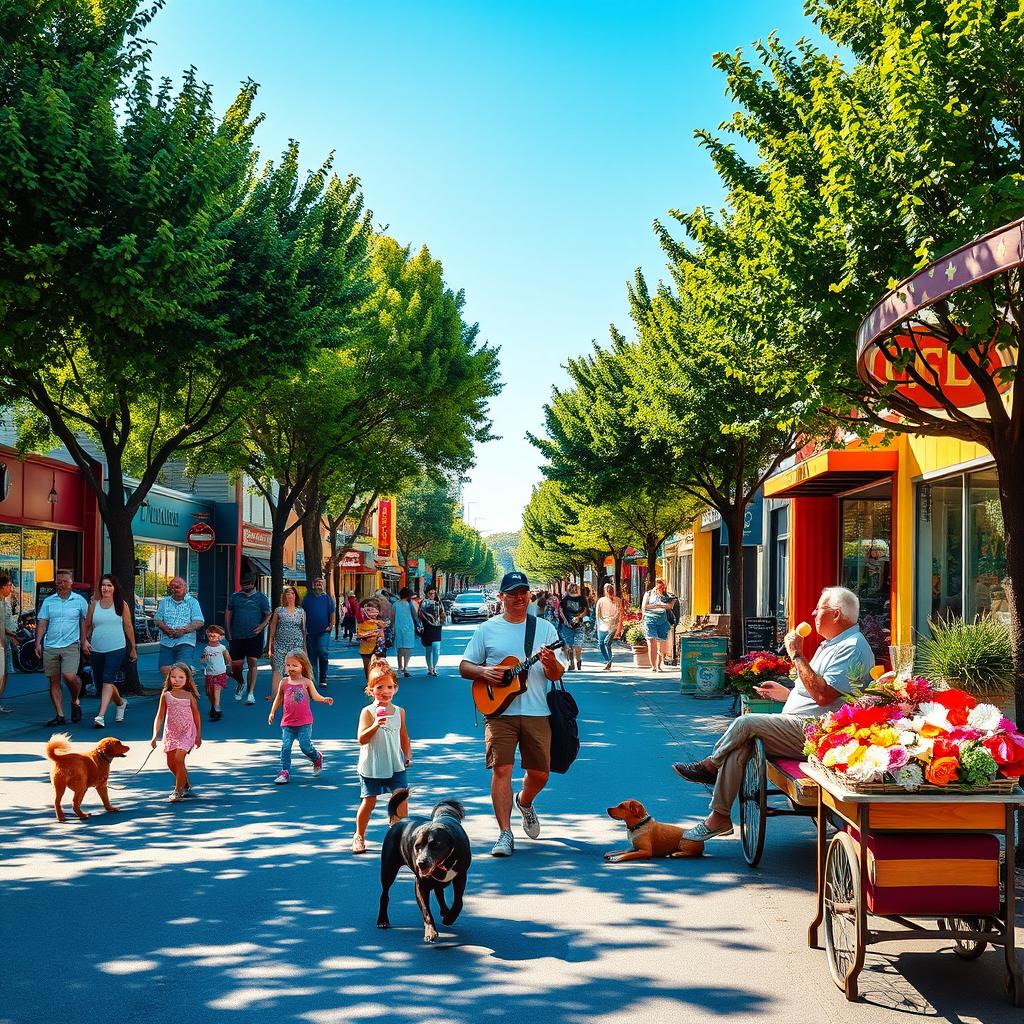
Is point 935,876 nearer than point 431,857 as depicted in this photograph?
Yes

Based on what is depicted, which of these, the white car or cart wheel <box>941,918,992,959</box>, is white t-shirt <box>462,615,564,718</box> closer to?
cart wheel <box>941,918,992,959</box>

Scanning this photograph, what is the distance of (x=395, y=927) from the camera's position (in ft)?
20.3

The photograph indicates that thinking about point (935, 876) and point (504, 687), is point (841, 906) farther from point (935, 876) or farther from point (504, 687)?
point (504, 687)

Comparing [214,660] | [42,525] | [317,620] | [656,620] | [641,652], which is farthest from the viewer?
[641,652]

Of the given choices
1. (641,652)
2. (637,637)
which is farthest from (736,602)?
(637,637)

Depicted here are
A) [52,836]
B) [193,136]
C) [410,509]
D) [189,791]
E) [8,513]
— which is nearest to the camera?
[52,836]

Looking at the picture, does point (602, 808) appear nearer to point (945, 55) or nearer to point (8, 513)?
point (945, 55)

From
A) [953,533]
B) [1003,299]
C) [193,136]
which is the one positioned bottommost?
[953,533]

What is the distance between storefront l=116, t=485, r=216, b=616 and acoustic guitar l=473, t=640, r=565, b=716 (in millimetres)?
25237

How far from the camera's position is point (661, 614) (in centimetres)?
2558

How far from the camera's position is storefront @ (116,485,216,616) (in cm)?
3538

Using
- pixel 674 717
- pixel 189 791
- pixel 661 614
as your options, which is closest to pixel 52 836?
pixel 189 791

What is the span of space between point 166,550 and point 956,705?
3588 centimetres

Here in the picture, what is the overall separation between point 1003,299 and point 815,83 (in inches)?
99.7
